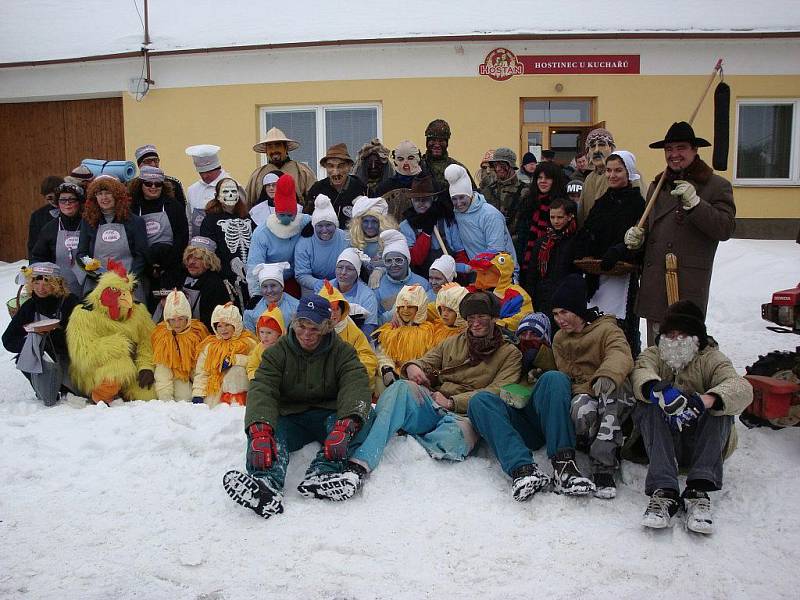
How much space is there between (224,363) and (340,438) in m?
1.80

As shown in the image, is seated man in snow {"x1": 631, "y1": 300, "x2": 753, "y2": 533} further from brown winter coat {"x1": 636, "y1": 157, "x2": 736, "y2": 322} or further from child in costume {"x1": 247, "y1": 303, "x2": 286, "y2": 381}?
child in costume {"x1": 247, "y1": 303, "x2": 286, "y2": 381}

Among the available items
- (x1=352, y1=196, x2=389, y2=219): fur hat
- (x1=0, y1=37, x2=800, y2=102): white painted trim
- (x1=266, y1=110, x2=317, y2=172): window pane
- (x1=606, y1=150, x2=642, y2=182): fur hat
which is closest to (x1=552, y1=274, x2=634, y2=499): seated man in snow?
(x1=606, y1=150, x2=642, y2=182): fur hat

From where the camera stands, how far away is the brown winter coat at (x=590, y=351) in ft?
14.0

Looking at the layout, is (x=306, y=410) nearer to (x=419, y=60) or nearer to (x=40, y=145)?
(x=419, y=60)

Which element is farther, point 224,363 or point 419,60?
point 419,60

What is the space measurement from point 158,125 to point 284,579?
1022 centimetres

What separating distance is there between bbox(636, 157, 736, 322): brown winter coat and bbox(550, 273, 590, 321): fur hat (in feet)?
2.37

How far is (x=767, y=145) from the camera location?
12.0 m

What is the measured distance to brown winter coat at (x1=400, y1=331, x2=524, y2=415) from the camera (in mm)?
4672

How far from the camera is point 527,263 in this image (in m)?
5.78

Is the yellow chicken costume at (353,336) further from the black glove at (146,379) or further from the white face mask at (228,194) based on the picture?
the white face mask at (228,194)

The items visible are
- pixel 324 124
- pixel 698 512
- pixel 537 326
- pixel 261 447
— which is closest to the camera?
pixel 698 512

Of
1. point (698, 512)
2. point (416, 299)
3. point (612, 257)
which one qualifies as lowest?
point (698, 512)

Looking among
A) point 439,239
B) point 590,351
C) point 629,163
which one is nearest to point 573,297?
point 590,351
